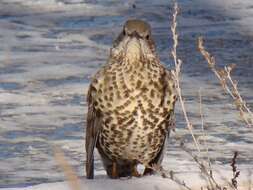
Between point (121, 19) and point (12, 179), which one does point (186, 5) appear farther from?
point (12, 179)

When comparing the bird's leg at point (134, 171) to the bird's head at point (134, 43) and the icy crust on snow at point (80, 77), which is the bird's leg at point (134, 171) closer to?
the icy crust on snow at point (80, 77)

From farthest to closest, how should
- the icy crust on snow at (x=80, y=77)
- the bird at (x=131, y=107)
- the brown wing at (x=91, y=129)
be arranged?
the icy crust on snow at (x=80, y=77) → the brown wing at (x=91, y=129) → the bird at (x=131, y=107)

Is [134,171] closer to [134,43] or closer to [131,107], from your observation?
[131,107]

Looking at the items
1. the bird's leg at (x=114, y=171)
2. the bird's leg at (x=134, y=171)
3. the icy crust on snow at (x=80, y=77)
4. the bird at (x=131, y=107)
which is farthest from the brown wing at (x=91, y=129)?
Result: the icy crust on snow at (x=80, y=77)

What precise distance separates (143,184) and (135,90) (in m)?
0.96

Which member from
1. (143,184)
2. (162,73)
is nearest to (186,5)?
(162,73)

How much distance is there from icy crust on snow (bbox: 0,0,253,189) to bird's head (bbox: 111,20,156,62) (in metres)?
0.62

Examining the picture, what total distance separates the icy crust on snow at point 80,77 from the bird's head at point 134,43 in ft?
2.04

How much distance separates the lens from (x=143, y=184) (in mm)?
6004

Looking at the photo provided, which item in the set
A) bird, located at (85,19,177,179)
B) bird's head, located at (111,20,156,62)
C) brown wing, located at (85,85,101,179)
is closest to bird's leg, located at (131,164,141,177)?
bird, located at (85,19,177,179)

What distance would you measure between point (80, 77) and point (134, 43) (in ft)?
14.5

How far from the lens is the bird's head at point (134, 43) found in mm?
6938

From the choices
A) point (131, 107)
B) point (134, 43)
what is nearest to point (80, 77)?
point (134, 43)

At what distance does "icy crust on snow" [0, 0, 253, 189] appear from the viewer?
8445mm
